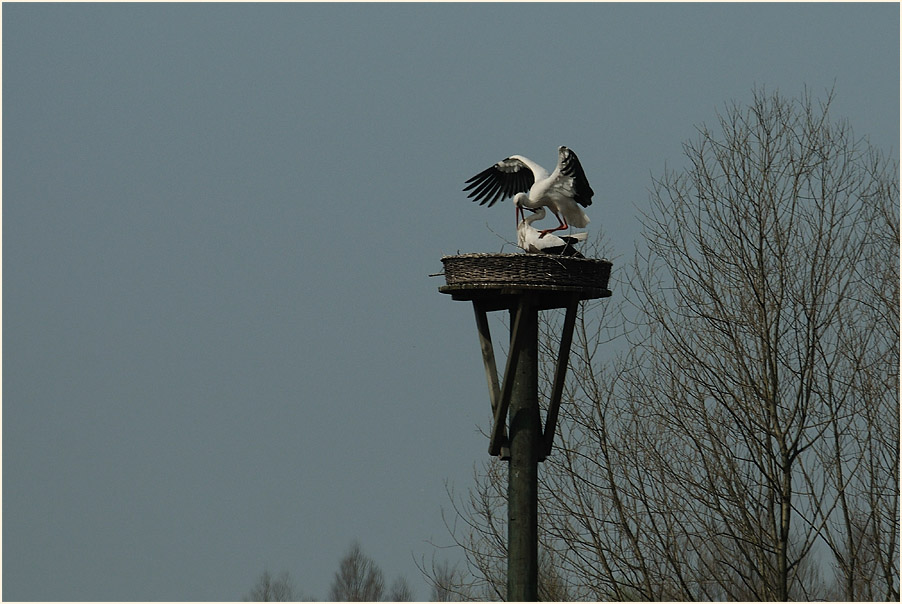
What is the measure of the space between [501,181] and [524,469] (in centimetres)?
145

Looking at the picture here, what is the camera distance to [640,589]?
8.27m

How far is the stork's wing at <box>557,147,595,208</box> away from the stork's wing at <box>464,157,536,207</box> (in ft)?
1.41

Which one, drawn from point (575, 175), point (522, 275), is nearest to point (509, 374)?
point (522, 275)

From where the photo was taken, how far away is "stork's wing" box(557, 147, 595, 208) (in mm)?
5664

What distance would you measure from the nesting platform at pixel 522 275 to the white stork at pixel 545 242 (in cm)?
9

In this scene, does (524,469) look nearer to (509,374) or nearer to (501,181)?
(509,374)

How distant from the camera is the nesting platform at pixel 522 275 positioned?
5387 mm

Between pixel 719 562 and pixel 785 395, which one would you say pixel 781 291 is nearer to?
pixel 785 395

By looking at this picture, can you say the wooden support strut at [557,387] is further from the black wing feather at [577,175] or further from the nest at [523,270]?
the black wing feather at [577,175]

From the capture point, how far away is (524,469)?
5.55 meters

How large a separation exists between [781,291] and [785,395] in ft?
2.15

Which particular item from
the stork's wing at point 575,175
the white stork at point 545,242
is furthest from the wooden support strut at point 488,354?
the stork's wing at point 575,175

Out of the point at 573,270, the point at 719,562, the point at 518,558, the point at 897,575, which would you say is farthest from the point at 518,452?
the point at 897,575

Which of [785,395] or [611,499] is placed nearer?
[785,395]
